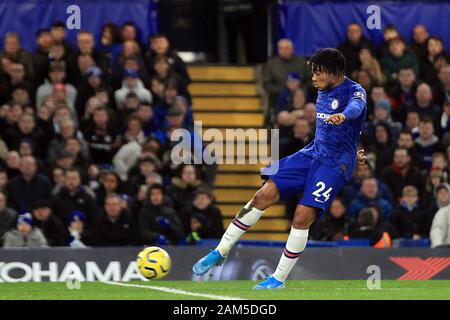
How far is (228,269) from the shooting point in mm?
17922

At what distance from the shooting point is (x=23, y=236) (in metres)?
18.3

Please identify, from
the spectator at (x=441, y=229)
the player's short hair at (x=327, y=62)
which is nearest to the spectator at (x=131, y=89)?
the spectator at (x=441, y=229)

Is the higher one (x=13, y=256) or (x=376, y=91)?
(x=376, y=91)

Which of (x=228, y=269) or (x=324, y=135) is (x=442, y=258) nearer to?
(x=228, y=269)

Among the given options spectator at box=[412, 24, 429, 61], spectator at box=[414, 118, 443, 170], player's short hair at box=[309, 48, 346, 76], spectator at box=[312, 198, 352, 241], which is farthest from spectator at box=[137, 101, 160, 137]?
player's short hair at box=[309, 48, 346, 76]

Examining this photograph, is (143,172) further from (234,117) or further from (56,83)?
(234,117)

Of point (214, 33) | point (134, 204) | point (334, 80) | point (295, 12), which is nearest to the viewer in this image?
point (334, 80)

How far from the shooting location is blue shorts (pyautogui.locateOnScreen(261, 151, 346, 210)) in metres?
13.2

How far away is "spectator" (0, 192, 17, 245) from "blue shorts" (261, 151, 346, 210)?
6.00 metres

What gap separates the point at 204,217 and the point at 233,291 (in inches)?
228

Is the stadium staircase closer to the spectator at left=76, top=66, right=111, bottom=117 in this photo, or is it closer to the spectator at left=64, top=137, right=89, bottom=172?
the spectator at left=76, top=66, right=111, bottom=117
